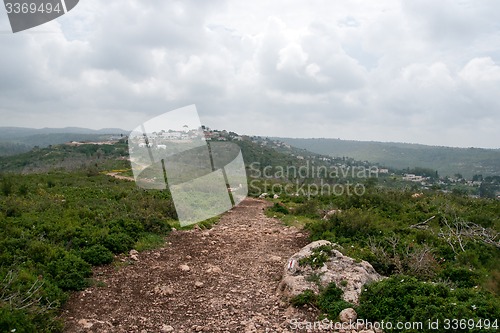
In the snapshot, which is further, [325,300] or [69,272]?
[69,272]

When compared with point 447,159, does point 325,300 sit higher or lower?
higher

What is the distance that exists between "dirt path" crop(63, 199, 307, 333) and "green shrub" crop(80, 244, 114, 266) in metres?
0.24

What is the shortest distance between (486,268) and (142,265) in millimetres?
7695

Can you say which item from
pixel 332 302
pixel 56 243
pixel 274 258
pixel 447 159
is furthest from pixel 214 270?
pixel 447 159

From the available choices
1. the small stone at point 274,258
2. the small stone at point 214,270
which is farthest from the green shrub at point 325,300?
the small stone at point 274,258

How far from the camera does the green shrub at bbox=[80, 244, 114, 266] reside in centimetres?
693

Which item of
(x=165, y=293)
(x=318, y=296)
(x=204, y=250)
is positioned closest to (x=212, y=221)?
(x=204, y=250)

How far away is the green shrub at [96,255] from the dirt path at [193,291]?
237 mm

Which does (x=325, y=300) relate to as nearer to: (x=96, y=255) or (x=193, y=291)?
(x=193, y=291)

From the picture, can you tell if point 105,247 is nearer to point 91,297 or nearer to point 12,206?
point 91,297

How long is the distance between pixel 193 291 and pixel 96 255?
2.39 m

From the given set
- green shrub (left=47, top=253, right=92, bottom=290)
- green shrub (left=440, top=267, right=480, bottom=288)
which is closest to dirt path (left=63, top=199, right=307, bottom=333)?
green shrub (left=47, top=253, right=92, bottom=290)

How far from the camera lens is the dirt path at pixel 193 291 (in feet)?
16.7

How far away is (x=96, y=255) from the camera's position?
7.04 metres
